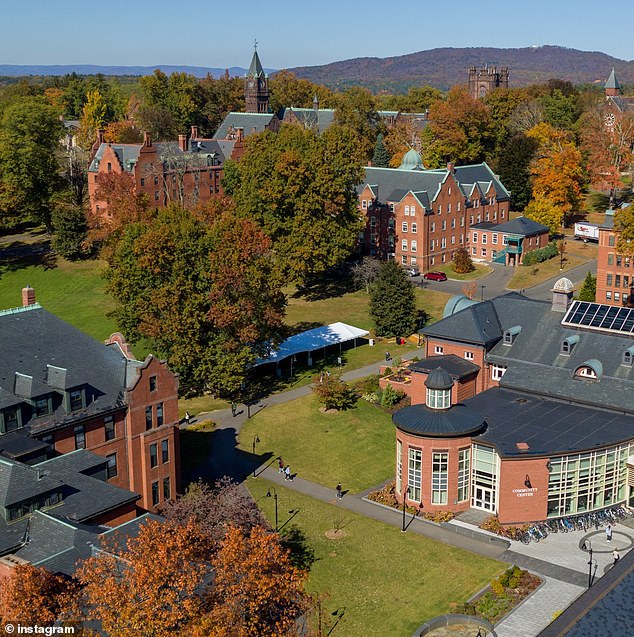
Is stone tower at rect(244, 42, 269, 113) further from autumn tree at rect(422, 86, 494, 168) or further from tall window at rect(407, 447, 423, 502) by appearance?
tall window at rect(407, 447, 423, 502)

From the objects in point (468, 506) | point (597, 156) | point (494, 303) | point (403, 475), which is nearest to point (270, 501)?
point (403, 475)

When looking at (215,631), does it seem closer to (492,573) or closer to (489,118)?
(492,573)

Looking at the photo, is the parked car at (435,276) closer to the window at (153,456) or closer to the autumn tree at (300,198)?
the autumn tree at (300,198)

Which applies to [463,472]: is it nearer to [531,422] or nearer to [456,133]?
[531,422]

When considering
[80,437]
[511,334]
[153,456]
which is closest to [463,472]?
[511,334]

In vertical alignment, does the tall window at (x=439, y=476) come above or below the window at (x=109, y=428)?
below

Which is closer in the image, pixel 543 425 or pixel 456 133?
pixel 543 425

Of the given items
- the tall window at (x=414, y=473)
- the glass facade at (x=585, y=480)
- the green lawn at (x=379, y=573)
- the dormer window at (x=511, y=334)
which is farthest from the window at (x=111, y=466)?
the dormer window at (x=511, y=334)
